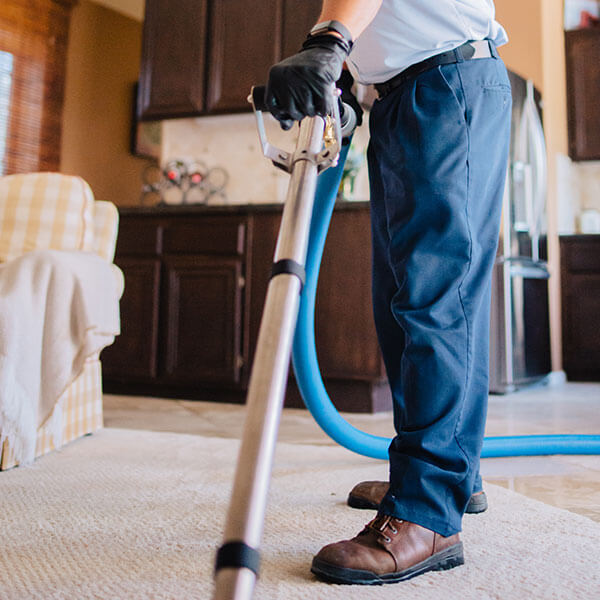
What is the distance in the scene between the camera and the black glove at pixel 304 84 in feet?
2.57

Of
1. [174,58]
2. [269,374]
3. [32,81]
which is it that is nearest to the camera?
[269,374]

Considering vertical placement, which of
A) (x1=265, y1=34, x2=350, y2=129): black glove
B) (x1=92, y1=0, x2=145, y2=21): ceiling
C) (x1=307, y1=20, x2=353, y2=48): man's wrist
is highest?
(x1=92, y1=0, x2=145, y2=21): ceiling

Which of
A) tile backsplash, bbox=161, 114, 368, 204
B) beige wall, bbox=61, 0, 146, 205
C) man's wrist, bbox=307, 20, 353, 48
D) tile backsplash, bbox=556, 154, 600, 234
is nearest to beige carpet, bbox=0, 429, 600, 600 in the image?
man's wrist, bbox=307, 20, 353, 48

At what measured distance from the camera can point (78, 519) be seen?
3.95 feet

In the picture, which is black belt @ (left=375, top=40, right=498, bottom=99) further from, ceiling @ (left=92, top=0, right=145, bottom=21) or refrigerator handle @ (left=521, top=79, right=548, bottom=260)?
ceiling @ (left=92, top=0, right=145, bottom=21)

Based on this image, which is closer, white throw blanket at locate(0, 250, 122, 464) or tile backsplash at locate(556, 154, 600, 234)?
white throw blanket at locate(0, 250, 122, 464)

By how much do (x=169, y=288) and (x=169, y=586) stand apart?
2.45 m

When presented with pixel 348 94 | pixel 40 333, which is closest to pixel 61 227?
pixel 40 333

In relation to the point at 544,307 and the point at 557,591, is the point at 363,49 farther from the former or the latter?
the point at 544,307

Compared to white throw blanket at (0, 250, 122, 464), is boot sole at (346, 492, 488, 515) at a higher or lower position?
lower

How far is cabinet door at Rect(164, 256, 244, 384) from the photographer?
3113mm

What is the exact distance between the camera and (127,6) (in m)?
5.79

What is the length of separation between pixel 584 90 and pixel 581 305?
1.59m

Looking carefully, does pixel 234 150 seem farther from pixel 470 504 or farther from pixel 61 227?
pixel 470 504
